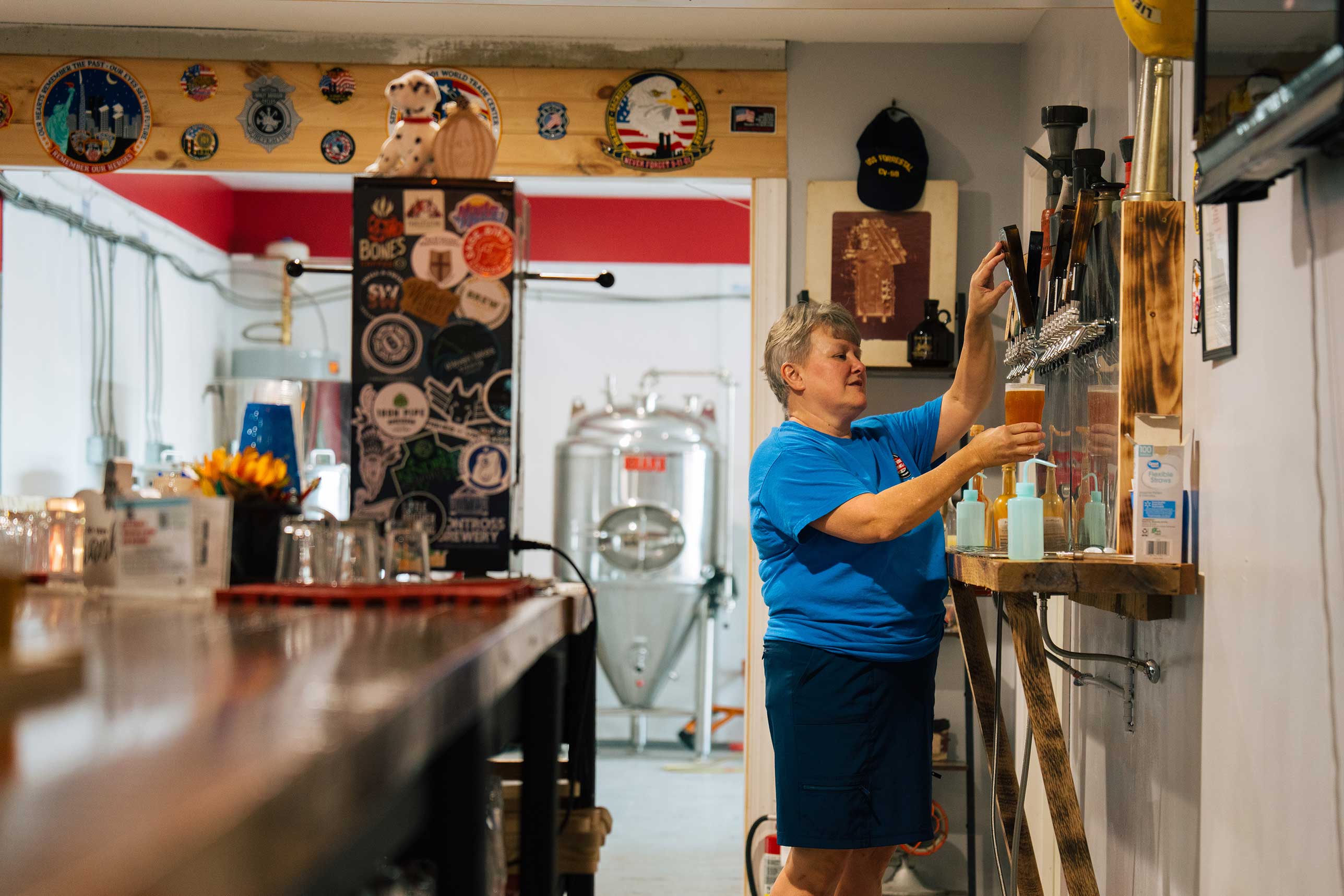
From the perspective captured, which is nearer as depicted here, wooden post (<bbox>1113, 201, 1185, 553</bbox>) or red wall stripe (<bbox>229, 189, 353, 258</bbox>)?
wooden post (<bbox>1113, 201, 1185, 553</bbox>)

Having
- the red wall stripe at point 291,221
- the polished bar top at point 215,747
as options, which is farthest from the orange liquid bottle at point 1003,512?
the red wall stripe at point 291,221

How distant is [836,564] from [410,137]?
1.19 meters

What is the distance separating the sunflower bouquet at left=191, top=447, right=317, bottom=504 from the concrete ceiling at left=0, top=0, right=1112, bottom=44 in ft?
7.52

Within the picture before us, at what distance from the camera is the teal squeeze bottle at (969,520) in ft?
8.98

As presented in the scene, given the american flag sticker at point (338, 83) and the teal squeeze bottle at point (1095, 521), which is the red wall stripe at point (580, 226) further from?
the teal squeeze bottle at point (1095, 521)

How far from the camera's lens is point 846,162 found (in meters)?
3.98

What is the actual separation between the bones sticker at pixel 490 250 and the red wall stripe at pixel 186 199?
446 centimetres

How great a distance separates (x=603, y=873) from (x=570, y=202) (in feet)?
13.2

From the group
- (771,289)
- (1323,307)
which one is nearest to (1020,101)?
(771,289)

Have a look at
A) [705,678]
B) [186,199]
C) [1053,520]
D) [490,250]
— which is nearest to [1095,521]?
[1053,520]

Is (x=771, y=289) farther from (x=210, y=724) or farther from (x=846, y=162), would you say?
(x=210, y=724)

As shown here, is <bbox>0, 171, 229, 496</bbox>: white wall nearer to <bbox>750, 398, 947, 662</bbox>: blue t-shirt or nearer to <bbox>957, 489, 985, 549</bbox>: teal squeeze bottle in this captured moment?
<bbox>750, 398, 947, 662</bbox>: blue t-shirt

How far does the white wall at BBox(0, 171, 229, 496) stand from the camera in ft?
16.4

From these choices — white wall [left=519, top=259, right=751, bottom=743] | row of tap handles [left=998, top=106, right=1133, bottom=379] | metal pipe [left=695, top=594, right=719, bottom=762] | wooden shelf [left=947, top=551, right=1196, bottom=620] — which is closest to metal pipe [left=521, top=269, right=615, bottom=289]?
wooden shelf [left=947, top=551, right=1196, bottom=620]
